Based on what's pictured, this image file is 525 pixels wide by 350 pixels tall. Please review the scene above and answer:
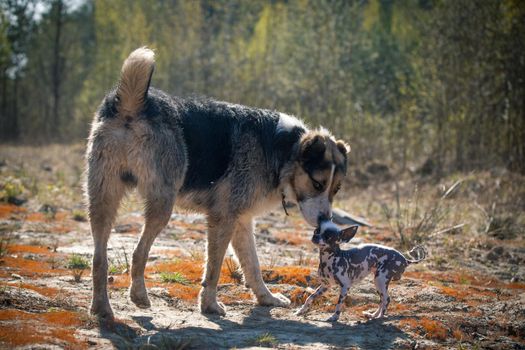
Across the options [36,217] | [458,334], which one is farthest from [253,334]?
[36,217]

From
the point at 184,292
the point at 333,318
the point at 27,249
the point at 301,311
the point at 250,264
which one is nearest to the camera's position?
the point at 333,318

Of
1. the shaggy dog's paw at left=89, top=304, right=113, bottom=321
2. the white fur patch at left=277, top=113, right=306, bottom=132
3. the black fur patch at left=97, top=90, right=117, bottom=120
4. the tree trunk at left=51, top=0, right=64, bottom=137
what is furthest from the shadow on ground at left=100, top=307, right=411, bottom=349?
the tree trunk at left=51, top=0, right=64, bottom=137

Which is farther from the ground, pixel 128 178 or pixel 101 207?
pixel 128 178

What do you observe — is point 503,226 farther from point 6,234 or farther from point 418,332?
point 6,234

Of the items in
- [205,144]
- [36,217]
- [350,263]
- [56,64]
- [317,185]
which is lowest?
[36,217]

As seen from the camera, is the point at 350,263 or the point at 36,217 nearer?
the point at 350,263

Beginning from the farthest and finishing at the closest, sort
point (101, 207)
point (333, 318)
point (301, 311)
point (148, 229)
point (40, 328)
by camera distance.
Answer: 1. point (301, 311)
2. point (333, 318)
3. point (148, 229)
4. point (101, 207)
5. point (40, 328)

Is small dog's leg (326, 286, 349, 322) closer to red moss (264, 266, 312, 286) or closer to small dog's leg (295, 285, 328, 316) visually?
small dog's leg (295, 285, 328, 316)

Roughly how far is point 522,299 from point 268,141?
10.8ft

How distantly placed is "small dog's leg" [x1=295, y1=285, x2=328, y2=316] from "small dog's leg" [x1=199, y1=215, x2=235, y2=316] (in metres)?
0.78

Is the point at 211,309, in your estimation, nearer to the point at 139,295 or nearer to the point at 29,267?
the point at 139,295

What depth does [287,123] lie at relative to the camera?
721cm

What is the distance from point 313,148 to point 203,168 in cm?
119

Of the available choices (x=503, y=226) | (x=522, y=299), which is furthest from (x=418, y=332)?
(x=503, y=226)
